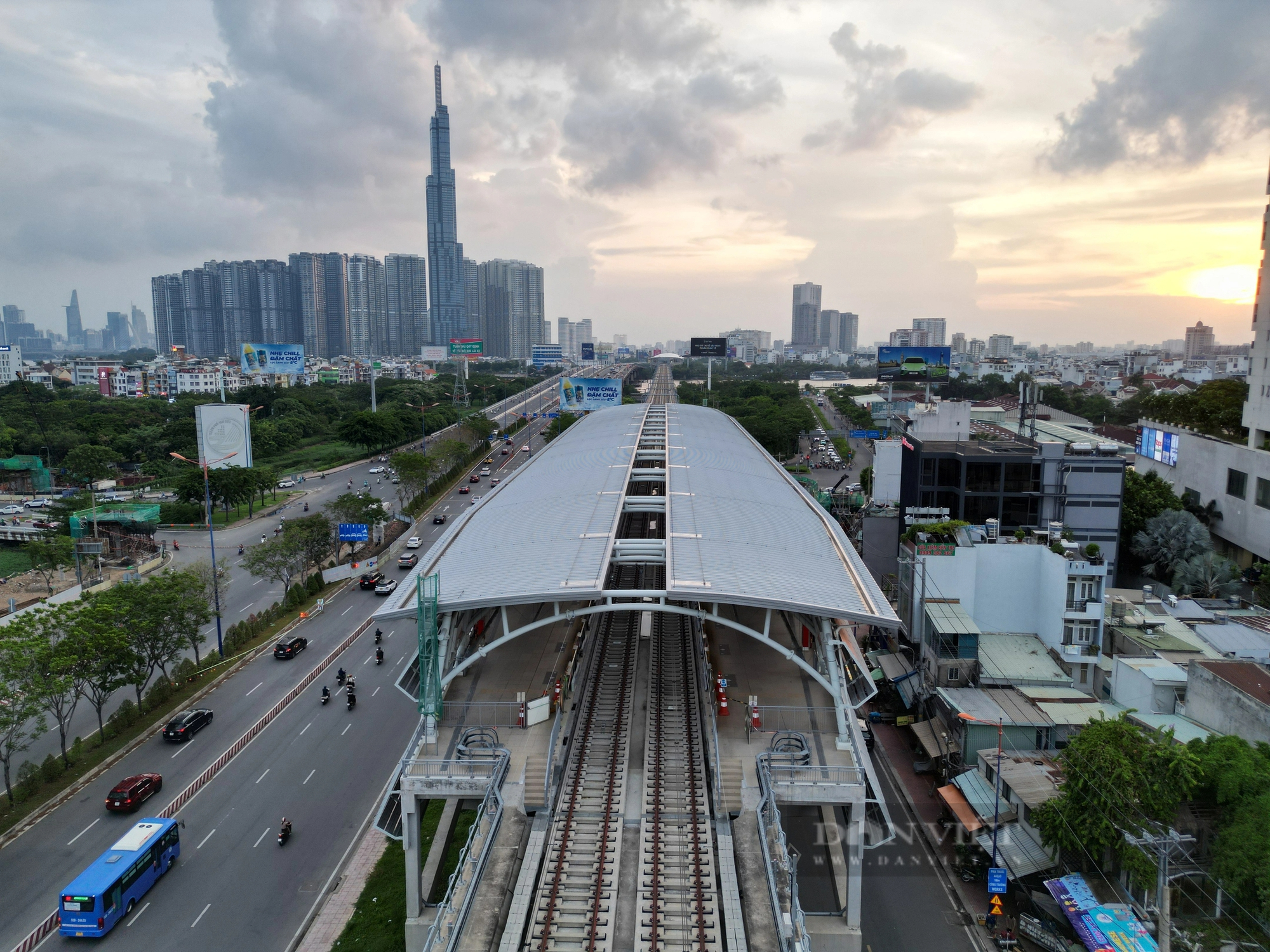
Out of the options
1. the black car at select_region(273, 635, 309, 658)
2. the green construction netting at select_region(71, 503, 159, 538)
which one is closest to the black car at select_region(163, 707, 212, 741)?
the black car at select_region(273, 635, 309, 658)

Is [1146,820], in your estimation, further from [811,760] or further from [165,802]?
[165,802]

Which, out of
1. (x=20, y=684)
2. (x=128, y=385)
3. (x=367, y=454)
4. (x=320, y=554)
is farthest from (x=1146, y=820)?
(x=128, y=385)

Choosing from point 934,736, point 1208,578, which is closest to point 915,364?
point 1208,578

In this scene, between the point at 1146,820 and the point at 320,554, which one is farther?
the point at 320,554

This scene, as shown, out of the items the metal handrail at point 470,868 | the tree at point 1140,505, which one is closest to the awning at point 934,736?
the metal handrail at point 470,868

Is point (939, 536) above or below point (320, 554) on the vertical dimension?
above

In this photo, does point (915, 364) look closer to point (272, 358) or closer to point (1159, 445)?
point (1159, 445)
